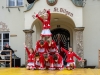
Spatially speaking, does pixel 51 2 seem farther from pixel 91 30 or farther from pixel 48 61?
pixel 48 61

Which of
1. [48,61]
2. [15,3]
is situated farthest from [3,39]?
[48,61]

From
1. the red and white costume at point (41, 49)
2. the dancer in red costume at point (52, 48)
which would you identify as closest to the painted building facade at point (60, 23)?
the dancer in red costume at point (52, 48)

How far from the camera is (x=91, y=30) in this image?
1602 centimetres

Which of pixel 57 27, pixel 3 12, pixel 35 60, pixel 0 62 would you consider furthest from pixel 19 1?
pixel 35 60

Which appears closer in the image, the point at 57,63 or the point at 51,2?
the point at 57,63

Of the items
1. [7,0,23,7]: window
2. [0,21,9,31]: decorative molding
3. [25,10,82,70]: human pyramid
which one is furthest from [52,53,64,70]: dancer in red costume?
[7,0,23,7]: window

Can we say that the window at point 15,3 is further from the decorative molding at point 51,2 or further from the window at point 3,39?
the decorative molding at point 51,2

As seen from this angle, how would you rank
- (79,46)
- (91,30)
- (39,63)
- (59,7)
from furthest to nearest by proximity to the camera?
(91,30) < (59,7) < (79,46) < (39,63)

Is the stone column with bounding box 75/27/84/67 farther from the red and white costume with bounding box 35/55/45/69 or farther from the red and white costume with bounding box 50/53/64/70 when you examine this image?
the red and white costume with bounding box 35/55/45/69

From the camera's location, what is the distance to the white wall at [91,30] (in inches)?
627

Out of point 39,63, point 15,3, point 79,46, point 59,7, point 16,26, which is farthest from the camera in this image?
point 15,3

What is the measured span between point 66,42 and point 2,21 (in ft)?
13.5

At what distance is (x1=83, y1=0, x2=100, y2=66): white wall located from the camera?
15916 mm

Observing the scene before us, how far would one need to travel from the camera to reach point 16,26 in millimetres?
16844
